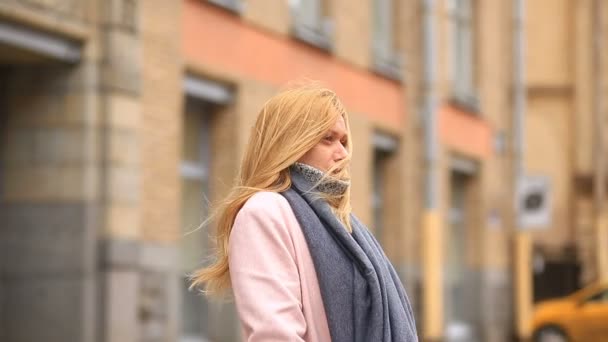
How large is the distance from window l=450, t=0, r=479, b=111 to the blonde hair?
65.1 ft

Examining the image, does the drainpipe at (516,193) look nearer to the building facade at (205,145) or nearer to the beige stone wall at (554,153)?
the building facade at (205,145)

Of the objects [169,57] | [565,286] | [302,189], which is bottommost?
[565,286]

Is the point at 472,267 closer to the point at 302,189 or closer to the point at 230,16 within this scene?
the point at 230,16

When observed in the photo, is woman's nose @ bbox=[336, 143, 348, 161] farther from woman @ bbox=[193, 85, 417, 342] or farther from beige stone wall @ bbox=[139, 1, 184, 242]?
beige stone wall @ bbox=[139, 1, 184, 242]

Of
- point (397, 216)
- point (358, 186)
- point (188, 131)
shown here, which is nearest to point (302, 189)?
point (188, 131)

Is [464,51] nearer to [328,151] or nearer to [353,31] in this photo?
[353,31]

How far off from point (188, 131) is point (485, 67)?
1097cm

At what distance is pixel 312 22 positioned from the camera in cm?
1689

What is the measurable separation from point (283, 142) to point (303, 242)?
0.72ft

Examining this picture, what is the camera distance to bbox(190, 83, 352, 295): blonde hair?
3.11 metres

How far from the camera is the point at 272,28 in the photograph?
50.1 ft

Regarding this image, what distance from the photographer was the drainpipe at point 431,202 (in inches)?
766

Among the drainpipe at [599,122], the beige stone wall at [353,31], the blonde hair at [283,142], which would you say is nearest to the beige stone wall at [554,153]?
the drainpipe at [599,122]

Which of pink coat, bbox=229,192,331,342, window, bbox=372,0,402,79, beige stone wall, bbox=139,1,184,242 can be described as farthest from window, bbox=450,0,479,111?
pink coat, bbox=229,192,331,342
